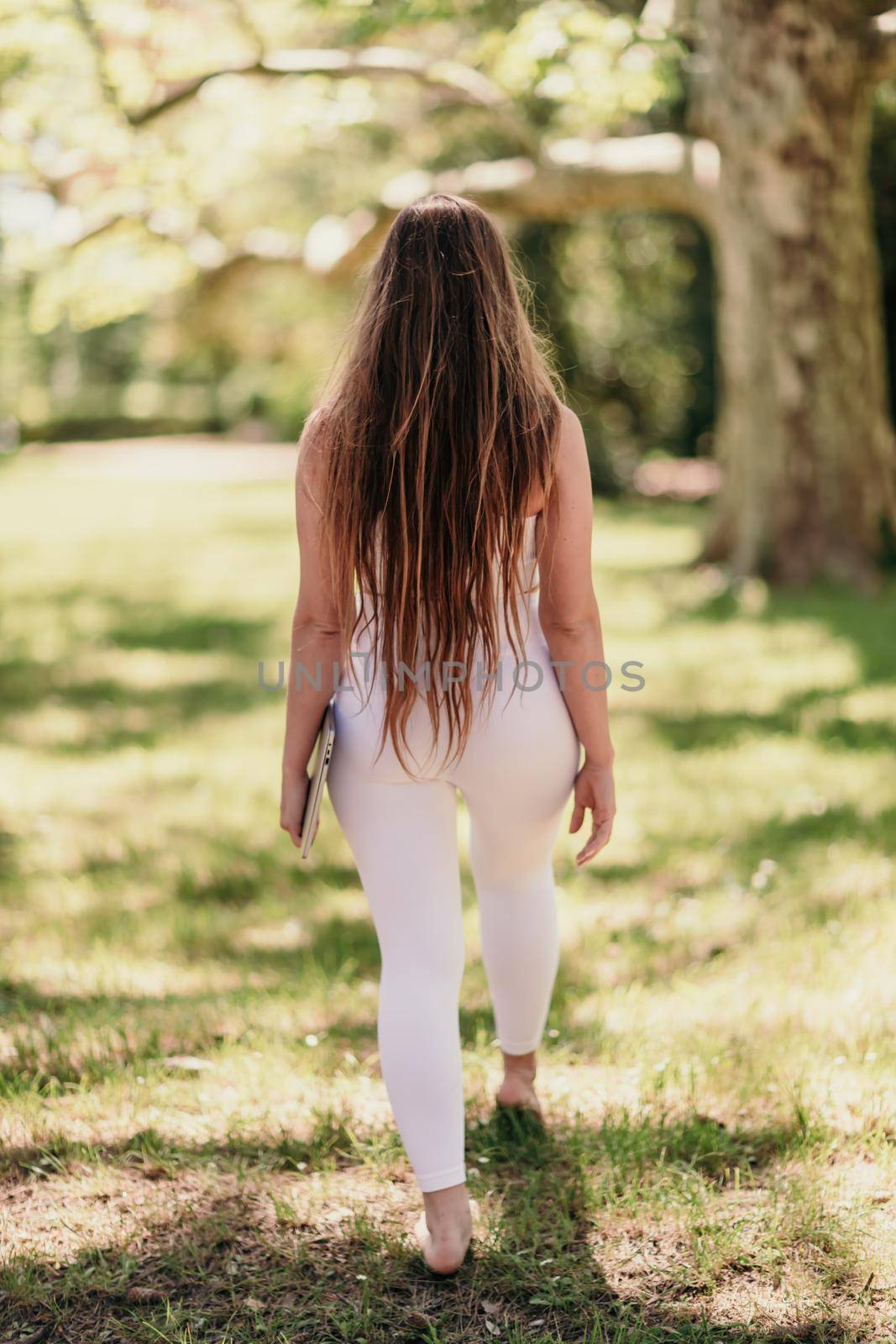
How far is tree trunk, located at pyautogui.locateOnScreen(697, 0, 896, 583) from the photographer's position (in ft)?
28.1

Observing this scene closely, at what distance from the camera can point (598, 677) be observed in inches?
94.7

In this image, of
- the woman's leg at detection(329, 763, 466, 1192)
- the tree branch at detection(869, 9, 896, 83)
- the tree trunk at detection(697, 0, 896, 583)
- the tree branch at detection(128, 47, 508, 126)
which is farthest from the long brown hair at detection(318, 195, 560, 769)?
the tree branch at detection(128, 47, 508, 126)

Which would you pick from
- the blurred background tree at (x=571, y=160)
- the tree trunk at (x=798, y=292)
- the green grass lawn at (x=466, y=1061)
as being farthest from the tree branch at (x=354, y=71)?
the green grass lawn at (x=466, y=1061)

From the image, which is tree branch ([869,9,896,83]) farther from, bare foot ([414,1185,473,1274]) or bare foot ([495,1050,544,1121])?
bare foot ([414,1185,473,1274])

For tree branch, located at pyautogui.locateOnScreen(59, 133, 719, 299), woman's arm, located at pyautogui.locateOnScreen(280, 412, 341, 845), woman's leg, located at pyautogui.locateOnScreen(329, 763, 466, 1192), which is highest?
tree branch, located at pyautogui.locateOnScreen(59, 133, 719, 299)

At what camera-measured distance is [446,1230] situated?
7.43ft

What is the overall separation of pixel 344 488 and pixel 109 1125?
5.18ft

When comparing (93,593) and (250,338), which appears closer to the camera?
(93,593)

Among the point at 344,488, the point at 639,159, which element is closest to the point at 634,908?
the point at 344,488

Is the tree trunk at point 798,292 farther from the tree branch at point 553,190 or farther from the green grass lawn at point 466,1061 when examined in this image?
the green grass lawn at point 466,1061

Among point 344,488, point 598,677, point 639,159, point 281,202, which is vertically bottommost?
point 598,677

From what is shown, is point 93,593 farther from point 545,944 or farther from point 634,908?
point 545,944

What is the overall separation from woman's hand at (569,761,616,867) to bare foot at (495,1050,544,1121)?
574mm

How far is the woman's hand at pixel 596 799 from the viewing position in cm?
243
